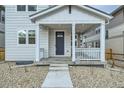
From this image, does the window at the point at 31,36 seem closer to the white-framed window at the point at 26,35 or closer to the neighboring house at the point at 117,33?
the white-framed window at the point at 26,35

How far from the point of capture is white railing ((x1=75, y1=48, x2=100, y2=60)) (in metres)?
16.1

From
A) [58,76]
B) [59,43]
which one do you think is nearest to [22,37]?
[59,43]

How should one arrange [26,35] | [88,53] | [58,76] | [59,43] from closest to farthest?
1. [58,76]
2. [88,53]
3. [26,35]
4. [59,43]

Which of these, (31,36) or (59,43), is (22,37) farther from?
(59,43)

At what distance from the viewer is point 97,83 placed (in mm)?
9680

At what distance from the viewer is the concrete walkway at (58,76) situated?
9.53 metres

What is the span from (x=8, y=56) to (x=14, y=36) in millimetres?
1784

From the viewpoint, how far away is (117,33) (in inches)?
883

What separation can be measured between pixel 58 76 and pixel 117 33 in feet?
41.3

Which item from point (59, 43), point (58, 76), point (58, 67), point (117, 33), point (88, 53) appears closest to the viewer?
point (58, 76)

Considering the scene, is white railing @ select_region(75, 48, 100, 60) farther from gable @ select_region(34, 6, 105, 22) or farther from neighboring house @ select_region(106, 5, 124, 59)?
neighboring house @ select_region(106, 5, 124, 59)

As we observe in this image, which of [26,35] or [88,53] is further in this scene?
[26,35]

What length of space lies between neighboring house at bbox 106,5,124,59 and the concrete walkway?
832 centimetres
